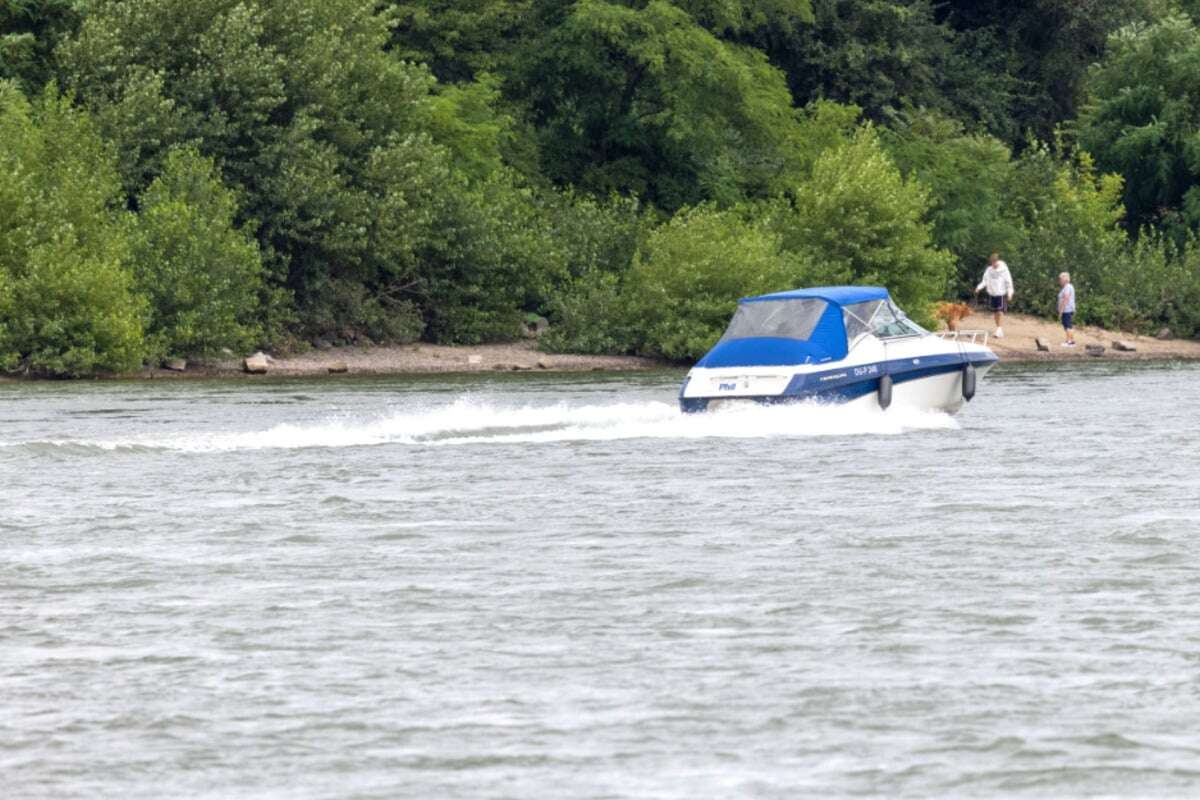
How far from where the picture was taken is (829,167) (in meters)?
57.0

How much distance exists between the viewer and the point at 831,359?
93.8ft

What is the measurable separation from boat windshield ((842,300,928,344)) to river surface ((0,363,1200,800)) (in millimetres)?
3546

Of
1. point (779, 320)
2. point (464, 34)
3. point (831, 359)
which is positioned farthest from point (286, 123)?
point (831, 359)

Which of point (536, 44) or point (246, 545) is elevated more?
point (536, 44)

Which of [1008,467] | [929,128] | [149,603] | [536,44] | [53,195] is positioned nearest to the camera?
[149,603]

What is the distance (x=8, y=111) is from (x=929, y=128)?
29.9m

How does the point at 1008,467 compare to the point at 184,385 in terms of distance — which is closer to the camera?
the point at 1008,467

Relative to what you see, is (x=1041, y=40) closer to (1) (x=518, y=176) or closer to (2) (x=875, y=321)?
(1) (x=518, y=176)

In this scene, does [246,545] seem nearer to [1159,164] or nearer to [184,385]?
[184,385]

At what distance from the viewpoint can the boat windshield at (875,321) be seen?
29.5 metres

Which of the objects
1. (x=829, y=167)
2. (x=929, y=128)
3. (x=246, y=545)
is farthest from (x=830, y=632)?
(x=929, y=128)

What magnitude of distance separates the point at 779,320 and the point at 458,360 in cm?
2207

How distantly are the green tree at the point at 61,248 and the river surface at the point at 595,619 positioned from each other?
61.6ft

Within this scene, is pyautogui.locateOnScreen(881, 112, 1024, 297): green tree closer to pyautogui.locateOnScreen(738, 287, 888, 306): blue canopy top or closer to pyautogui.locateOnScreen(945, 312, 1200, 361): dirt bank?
pyautogui.locateOnScreen(945, 312, 1200, 361): dirt bank
